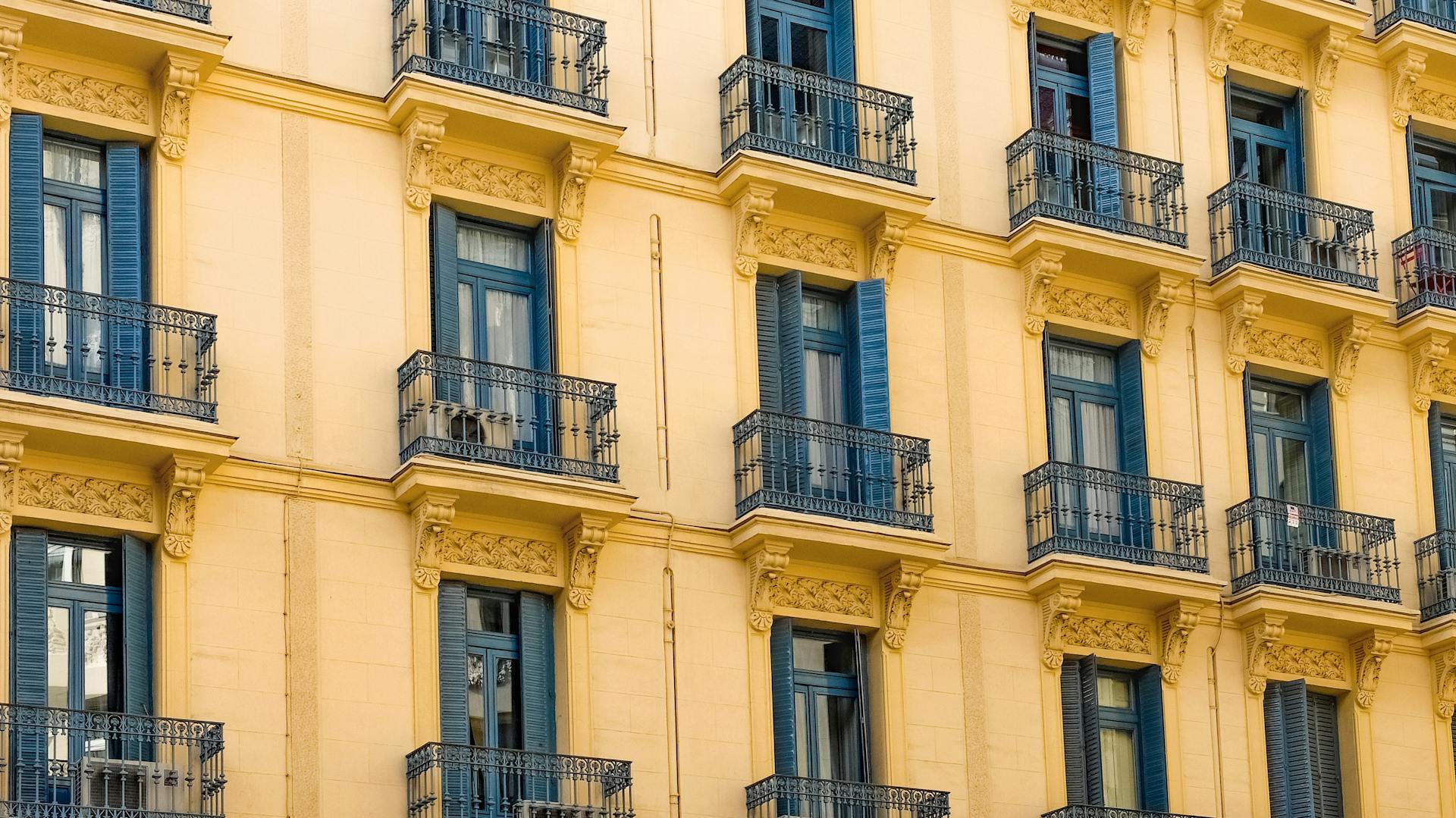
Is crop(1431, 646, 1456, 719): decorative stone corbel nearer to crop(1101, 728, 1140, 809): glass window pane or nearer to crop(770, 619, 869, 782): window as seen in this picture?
crop(1101, 728, 1140, 809): glass window pane

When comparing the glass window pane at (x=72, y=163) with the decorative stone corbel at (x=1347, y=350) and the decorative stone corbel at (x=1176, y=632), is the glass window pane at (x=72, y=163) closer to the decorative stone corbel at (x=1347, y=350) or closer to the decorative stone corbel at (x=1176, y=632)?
the decorative stone corbel at (x=1176, y=632)

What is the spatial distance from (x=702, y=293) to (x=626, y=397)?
4.92 ft

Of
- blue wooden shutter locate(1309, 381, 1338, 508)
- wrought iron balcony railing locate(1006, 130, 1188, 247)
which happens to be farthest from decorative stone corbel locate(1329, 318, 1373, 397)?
wrought iron balcony railing locate(1006, 130, 1188, 247)

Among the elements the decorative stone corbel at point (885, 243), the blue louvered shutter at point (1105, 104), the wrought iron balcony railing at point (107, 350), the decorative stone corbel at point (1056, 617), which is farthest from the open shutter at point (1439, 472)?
the wrought iron balcony railing at point (107, 350)

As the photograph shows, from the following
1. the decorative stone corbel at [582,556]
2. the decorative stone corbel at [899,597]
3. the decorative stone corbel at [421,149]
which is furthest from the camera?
the decorative stone corbel at [899,597]

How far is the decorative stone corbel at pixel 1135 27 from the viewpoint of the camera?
28.1 metres

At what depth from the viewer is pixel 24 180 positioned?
70.8ft

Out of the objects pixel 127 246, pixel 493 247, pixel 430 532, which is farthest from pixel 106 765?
pixel 493 247

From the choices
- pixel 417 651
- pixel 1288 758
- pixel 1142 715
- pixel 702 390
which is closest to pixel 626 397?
pixel 702 390

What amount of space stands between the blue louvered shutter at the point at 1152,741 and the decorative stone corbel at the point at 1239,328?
3804 mm

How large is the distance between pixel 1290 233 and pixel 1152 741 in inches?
245

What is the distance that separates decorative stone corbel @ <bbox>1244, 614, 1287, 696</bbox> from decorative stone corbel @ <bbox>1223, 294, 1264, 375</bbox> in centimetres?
297

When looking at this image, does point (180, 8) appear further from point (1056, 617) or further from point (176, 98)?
point (1056, 617)

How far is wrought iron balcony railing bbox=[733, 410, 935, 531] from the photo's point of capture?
24.1 m
